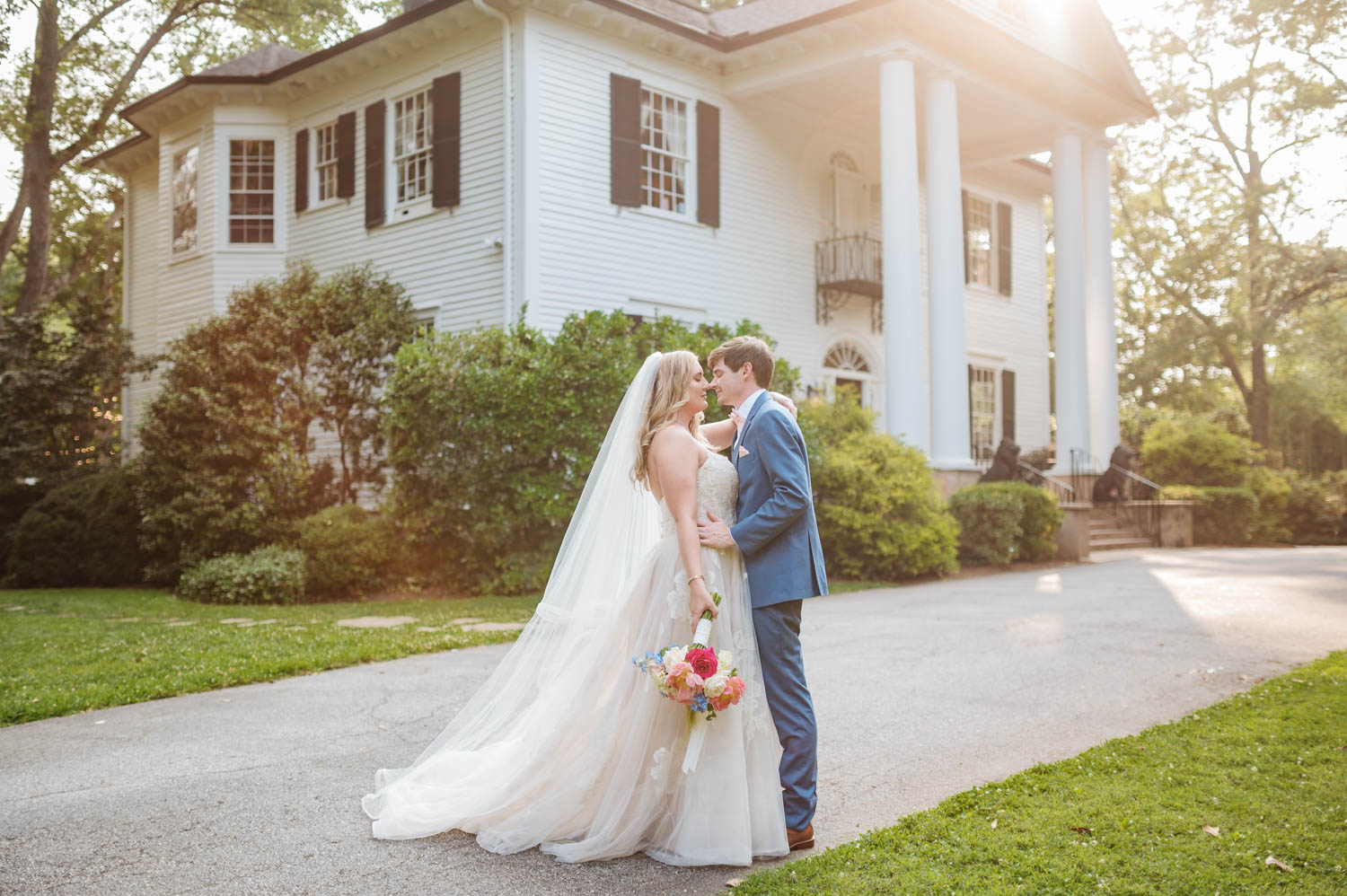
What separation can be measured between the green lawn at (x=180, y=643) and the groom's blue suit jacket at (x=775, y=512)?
15.3ft

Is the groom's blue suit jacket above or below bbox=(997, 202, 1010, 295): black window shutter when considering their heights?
below

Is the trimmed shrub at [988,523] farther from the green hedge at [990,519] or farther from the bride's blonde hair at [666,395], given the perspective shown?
the bride's blonde hair at [666,395]

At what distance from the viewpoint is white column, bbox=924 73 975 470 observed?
17250mm

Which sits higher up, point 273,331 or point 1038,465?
point 273,331

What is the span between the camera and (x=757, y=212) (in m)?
18.8

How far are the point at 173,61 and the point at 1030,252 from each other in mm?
20753

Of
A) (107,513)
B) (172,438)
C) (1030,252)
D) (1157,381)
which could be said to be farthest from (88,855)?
(1157,381)

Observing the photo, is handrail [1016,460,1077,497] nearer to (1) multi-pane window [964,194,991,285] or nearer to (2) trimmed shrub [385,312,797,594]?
(1) multi-pane window [964,194,991,285]

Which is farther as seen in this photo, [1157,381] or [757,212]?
[1157,381]

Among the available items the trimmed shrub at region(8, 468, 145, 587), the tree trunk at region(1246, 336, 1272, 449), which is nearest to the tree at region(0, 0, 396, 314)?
the trimmed shrub at region(8, 468, 145, 587)

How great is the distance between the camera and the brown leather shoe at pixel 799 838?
4090 mm

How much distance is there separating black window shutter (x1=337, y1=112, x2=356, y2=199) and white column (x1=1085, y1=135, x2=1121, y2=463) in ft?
47.9

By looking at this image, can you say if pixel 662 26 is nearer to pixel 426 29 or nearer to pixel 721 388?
pixel 426 29

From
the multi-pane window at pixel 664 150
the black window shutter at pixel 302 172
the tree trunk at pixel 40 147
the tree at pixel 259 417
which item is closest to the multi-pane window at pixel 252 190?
the black window shutter at pixel 302 172
